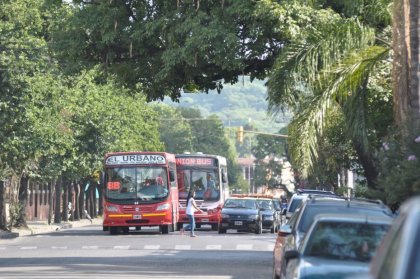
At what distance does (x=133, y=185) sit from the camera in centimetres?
4662

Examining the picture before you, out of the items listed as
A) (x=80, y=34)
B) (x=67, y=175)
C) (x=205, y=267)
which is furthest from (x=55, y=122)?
(x=205, y=267)

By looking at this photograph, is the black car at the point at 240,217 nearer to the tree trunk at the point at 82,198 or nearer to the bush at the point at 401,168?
the bush at the point at 401,168

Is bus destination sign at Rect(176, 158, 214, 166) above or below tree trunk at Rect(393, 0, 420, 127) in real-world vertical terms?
below

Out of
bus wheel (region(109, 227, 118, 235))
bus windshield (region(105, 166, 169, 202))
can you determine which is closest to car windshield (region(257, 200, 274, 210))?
bus windshield (region(105, 166, 169, 202))

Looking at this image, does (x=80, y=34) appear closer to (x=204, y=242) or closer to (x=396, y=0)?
(x=396, y=0)

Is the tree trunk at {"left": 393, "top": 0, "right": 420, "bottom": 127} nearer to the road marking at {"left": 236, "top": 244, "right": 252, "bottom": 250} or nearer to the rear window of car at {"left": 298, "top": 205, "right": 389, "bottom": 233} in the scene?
the rear window of car at {"left": 298, "top": 205, "right": 389, "bottom": 233}

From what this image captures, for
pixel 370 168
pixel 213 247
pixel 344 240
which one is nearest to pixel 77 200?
pixel 213 247

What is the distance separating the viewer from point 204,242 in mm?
38719

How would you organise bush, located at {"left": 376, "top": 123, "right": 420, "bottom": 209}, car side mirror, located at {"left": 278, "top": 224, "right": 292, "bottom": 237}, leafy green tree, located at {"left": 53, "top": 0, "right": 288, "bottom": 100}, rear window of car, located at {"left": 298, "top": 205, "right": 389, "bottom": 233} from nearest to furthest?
rear window of car, located at {"left": 298, "top": 205, "right": 389, "bottom": 233}, car side mirror, located at {"left": 278, "top": 224, "right": 292, "bottom": 237}, bush, located at {"left": 376, "top": 123, "right": 420, "bottom": 209}, leafy green tree, located at {"left": 53, "top": 0, "right": 288, "bottom": 100}

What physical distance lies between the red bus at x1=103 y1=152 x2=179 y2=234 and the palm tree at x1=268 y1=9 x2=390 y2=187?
76.1ft

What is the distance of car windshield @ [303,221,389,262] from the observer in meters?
13.0

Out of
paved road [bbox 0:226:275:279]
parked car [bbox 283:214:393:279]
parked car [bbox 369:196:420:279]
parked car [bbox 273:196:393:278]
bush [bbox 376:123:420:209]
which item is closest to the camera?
parked car [bbox 369:196:420:279]

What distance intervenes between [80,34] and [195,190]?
26.8 meters

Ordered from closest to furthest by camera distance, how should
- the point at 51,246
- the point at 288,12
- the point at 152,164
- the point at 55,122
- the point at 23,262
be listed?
the point at 288,12
the point at 23,262
the point at 51,246
the point at 152,164
the point at 55,122
